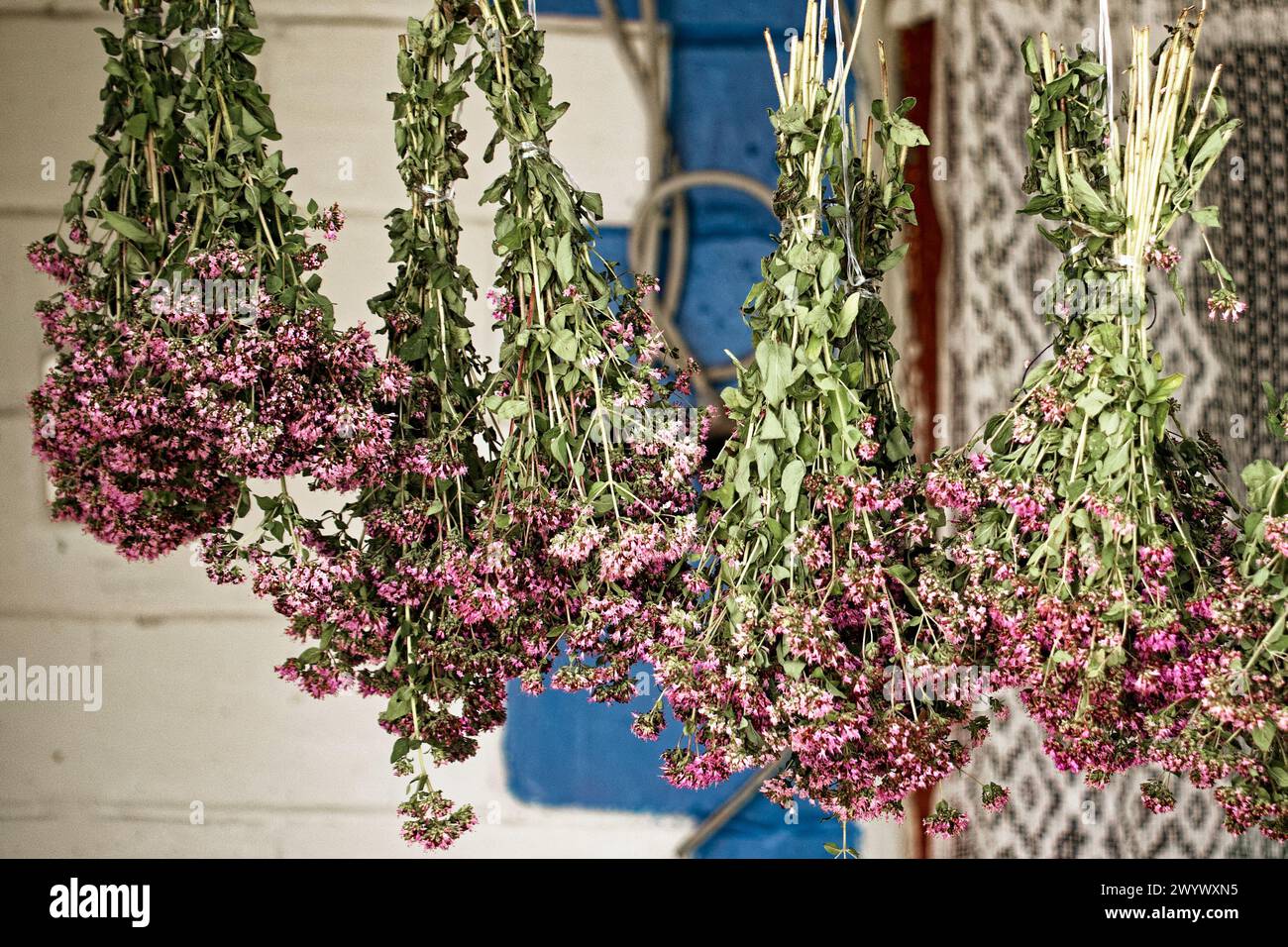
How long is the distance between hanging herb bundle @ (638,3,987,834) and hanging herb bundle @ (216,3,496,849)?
249 millimetres

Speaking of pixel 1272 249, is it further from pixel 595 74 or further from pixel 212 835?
pixel 212 835

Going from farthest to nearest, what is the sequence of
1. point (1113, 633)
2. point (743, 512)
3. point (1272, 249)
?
point (1272, 249) → point (743, 512) → point (1113, 633)

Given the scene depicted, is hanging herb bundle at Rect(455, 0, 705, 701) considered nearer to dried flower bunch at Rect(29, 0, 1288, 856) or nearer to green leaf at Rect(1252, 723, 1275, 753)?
dried flower bunch at Rect(29, 0, 1288, 856)

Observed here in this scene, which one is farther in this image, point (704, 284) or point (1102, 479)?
point (704, 284)

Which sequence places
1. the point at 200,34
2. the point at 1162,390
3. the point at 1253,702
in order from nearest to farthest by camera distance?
1. the point at 1253,702
2. the point at 1162,390
3. the point at 200,34

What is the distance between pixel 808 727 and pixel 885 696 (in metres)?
0.12

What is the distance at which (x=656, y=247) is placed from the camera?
231 centimetres

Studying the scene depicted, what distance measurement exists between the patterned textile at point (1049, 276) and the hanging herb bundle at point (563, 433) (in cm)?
116

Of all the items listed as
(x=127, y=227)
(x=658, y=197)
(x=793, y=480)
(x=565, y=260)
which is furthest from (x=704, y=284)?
(x=127, y=227)

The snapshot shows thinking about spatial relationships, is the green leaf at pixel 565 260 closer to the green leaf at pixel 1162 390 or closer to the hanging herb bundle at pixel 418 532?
the hanging herb bundle at pixel 418 532

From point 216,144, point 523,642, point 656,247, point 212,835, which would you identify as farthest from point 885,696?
point 212,835

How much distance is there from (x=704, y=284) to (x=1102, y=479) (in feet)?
4.09

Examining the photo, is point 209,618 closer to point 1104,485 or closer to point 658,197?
point 658,197

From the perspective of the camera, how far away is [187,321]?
1204 millimetres
